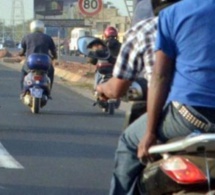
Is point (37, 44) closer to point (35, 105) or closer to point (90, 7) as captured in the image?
point (35, 105)

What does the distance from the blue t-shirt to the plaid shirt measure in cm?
41

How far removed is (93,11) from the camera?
3034cm

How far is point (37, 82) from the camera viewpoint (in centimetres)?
1908

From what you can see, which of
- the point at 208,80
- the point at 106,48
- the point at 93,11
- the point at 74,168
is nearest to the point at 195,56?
the point at 208,80

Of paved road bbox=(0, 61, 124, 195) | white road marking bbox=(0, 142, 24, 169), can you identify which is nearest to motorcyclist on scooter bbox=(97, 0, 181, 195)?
paved road bbox=(0, 61, 124, 195)

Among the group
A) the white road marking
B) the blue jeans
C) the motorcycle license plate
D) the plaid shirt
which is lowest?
the motorcycle license plate

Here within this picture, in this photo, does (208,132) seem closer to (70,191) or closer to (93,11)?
(70,191)

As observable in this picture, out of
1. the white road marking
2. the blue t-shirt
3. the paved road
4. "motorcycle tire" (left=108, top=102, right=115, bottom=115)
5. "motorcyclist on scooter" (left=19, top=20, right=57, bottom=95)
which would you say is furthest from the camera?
"motorcyclist on scooter" (left=19, top=20, right=57, bottom=95)

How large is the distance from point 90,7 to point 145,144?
83.4ft

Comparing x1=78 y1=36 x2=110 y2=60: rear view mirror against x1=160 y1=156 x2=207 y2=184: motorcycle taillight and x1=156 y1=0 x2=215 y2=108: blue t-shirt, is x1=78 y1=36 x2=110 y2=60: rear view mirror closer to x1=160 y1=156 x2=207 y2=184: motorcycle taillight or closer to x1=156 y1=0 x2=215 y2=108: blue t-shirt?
x1=156 y1=0 x2=215 y2=108: blue t-shirt

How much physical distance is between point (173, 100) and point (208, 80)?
0.21m

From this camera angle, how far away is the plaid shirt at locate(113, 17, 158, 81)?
18.6ft

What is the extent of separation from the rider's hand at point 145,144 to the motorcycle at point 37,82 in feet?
44.0

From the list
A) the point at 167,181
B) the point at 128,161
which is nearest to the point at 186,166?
the point at 167,181
